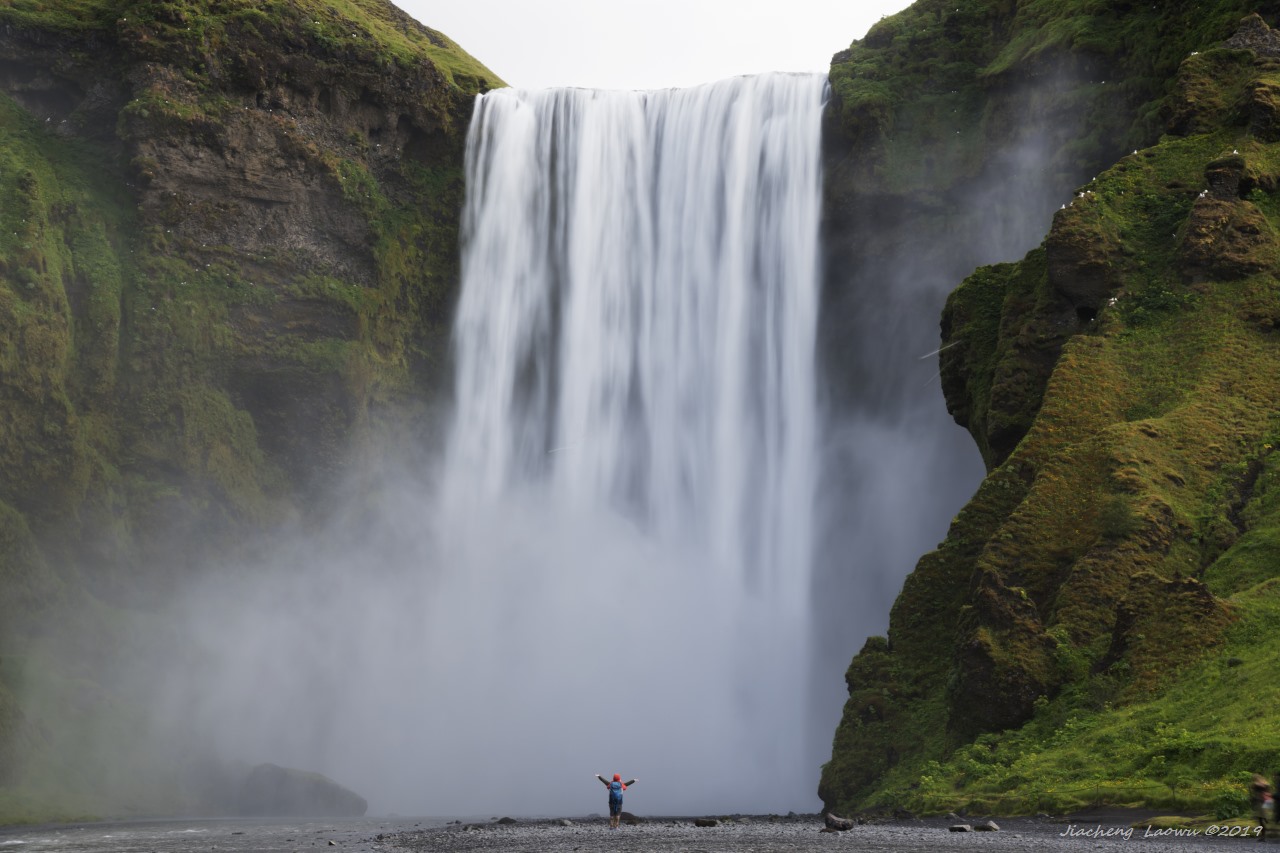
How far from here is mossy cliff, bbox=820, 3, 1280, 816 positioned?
80.8ft

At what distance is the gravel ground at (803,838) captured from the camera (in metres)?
19.3

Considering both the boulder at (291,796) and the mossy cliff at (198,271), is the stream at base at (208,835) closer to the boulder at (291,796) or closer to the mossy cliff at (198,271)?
the boulder at (291,796)

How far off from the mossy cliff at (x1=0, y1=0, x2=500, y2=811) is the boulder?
30.3 ft

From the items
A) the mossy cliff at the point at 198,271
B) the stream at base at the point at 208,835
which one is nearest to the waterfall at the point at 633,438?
the mossy cliff at the point at 198,271

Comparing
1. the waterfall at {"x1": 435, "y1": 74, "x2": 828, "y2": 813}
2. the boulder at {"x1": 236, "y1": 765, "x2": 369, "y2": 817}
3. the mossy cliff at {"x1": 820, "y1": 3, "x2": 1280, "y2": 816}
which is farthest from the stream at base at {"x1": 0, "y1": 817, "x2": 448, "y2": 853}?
the waterfall at {"x1": 435, "y1": 74, "x2": 828, "y2": 813}

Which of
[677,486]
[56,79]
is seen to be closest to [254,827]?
[677,486]

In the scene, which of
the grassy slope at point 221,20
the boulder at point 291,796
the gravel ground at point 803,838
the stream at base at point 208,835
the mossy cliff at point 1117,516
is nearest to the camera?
the gravel ground at point 803,838

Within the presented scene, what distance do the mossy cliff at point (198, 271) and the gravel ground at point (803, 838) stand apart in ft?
92.2

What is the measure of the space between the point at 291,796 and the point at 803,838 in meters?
27.2

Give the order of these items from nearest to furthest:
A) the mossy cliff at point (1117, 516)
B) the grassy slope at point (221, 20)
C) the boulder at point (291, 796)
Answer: the mossy cliff at point (1117, 516) → the boulder at point (291, 796) → the grassy slope at point (221, 20)

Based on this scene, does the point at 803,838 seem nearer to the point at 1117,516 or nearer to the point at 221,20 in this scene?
the point at 1117,516

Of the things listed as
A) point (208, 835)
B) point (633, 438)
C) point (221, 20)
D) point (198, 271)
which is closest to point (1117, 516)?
point (208, 835)

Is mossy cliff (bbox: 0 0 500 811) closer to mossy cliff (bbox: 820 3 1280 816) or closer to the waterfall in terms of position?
the waterfall

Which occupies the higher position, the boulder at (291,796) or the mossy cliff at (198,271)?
the mossy cliff at (198,271)
